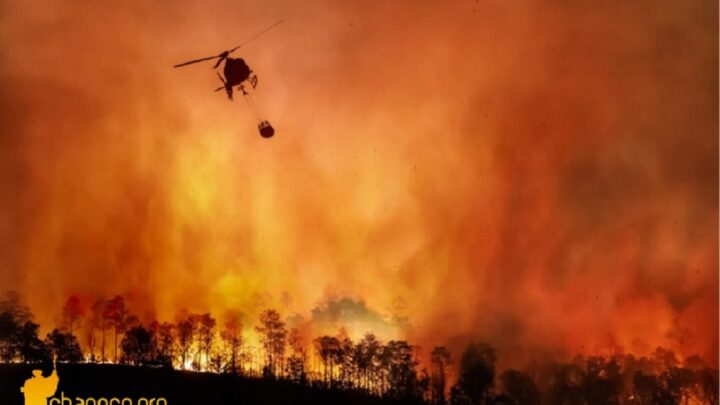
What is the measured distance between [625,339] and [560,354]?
3293 millimetres

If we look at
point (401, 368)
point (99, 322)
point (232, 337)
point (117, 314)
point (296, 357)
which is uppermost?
point (117, 314)

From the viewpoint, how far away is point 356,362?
122ft

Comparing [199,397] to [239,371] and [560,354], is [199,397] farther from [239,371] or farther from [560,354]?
[560,354]

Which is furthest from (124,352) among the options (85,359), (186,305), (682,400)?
(682,400)

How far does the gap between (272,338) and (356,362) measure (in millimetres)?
4567

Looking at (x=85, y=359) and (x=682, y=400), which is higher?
(x=85, y=359)

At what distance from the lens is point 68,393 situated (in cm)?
2958

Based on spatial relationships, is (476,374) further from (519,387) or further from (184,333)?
(184,333)

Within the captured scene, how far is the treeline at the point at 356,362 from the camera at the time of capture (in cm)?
3647

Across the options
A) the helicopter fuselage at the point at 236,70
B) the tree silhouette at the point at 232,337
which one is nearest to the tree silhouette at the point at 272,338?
the tree silhouette at the point at 232,337

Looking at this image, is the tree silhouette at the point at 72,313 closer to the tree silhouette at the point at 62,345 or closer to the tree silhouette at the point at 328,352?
the tree silhouette at the point at 62,345

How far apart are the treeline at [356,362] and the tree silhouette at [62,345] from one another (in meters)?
0.05

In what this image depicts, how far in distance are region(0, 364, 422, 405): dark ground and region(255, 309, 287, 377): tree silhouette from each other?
8.41 feet

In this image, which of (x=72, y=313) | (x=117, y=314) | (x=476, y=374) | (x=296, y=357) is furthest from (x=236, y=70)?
(x=476, y=374)
